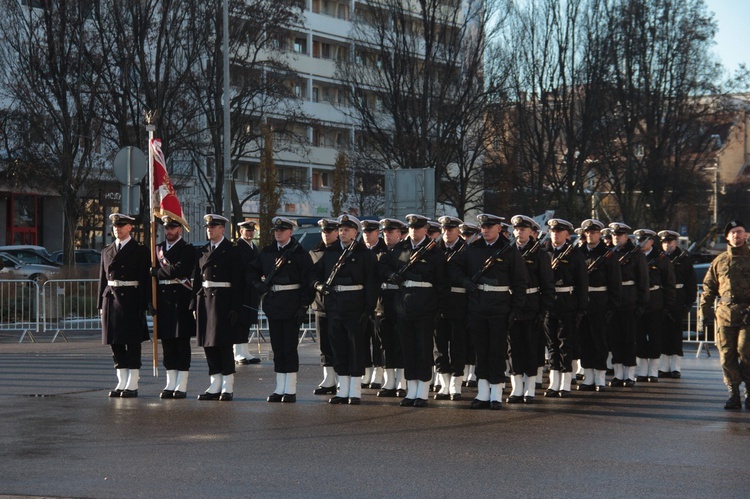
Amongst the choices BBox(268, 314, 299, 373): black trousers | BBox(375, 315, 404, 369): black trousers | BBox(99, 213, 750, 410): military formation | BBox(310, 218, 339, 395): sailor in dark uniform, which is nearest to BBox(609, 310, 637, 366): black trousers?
BBox(99, 213, 750, 410): military formation

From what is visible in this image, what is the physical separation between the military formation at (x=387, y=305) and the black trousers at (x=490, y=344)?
0.01m

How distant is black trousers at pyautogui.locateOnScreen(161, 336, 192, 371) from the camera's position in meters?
13.9

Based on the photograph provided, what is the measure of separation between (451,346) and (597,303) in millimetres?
2362

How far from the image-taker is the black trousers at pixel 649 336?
54.0 feet

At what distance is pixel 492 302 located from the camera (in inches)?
510

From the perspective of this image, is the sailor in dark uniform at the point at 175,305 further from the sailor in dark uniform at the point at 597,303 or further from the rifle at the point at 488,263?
the sailor in dark uniform at the point at 597,303

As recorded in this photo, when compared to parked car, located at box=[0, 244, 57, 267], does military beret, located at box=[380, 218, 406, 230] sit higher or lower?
higher

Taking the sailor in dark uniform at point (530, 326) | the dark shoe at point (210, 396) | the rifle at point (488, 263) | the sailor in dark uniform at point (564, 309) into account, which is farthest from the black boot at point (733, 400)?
the dark shoe at point (210, 396)

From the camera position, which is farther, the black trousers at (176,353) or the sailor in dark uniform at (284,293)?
the black trousers at (176,353)

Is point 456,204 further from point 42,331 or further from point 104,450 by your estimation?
point 104,450

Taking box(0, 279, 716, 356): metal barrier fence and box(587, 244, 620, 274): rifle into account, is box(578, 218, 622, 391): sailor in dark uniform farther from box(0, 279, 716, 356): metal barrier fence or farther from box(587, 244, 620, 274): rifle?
box(0, 279, 716, 356): metal barrier fence

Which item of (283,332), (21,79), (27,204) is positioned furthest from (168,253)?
(27,204)

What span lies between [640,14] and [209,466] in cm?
4318

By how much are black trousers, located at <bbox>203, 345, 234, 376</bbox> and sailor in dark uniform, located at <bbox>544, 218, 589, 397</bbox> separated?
374 cm
